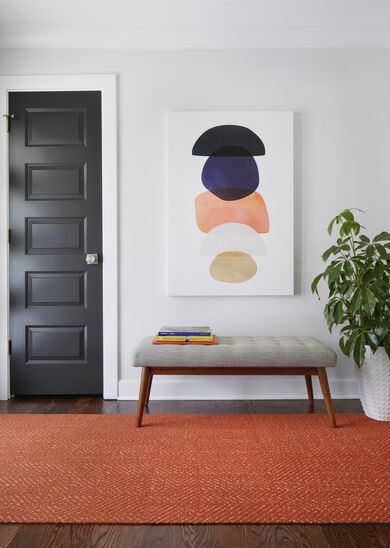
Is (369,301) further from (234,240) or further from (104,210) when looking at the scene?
(104,210)

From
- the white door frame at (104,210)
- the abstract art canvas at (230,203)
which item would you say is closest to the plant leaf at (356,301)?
the abstract art canvas at (230,203)

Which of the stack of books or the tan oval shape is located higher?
the tan oval shape

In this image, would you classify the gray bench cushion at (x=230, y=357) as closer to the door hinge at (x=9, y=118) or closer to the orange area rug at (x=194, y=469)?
the orange area rug at (x=194, y=469)

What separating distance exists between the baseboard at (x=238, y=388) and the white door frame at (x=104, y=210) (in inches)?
12.4

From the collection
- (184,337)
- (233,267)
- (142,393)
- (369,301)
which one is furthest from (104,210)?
(369,301)

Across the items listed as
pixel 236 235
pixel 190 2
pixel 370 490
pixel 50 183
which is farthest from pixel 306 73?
pixel 370 490

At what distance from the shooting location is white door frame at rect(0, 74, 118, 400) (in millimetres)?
3252

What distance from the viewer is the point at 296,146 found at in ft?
10.7

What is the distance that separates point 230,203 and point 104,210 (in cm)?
86

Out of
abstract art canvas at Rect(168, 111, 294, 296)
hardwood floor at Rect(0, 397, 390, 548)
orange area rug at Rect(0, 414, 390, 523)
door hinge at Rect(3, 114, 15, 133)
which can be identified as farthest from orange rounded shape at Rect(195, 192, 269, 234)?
hardwood floor at Rect(0, 397, 390, 548)

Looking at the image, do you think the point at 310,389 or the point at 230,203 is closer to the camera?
the point at 310,389

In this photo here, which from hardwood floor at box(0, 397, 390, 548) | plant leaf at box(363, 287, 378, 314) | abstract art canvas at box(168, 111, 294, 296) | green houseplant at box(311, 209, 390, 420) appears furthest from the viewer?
abstract art canvas at box(168, 111, 294, 296)

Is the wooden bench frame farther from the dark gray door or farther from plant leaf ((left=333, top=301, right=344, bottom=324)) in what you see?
the dark gray door

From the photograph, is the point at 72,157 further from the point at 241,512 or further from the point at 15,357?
the point at 241,512
